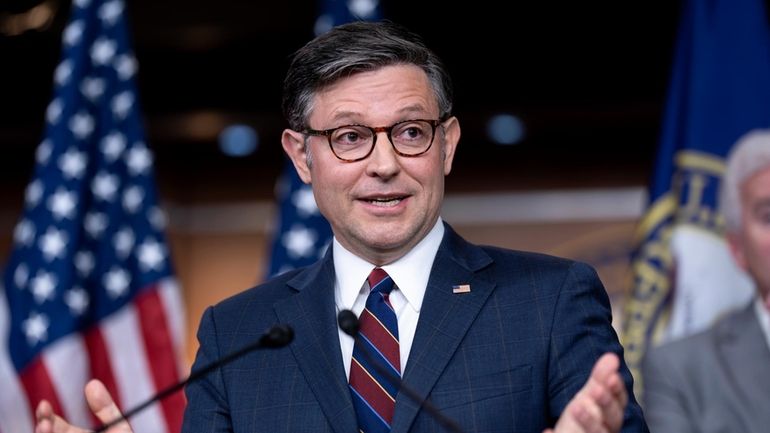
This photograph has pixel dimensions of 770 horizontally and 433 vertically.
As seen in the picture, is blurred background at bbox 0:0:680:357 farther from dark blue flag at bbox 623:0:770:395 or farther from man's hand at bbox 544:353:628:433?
man's hand at bbox 544:353:628:433

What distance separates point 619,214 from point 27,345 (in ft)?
9.52

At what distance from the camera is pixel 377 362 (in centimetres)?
162

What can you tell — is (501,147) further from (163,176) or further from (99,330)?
(99,330)

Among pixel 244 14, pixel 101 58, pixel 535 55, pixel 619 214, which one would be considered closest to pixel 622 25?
pixel 535 55

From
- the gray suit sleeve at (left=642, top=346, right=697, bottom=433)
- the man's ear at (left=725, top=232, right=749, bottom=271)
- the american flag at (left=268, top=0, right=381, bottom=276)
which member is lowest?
the gray suit sleeve at (left=642, top=346, right=697, bottom=433)

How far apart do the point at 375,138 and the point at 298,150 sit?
9.7 inches

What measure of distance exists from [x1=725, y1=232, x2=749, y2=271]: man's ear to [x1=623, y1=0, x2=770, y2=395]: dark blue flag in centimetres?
2

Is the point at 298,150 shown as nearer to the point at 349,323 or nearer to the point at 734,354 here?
the point at 349,323

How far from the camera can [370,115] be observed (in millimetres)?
1738

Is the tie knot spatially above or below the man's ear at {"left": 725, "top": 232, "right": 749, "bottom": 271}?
above

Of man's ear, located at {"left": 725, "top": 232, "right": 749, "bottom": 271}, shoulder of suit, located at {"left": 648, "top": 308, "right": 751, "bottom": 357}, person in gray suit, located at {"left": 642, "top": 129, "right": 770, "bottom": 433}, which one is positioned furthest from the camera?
man's ear, located at {"left": 725, "top": 232, "right": 749, "bottom": 271}

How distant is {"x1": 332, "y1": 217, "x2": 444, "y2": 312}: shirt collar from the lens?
1.77m


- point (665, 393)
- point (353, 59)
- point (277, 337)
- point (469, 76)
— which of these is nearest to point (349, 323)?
point (277, 337)

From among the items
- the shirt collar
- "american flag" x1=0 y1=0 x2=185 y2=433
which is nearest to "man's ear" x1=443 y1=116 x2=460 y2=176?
the shirt collar
